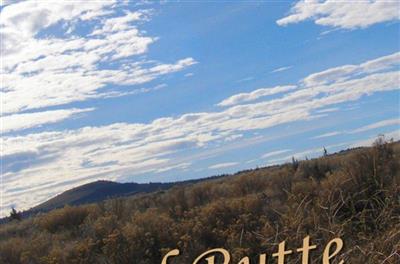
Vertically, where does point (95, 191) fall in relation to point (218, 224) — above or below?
above

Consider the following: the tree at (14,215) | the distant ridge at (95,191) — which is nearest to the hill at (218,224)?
the tree at (14,215)

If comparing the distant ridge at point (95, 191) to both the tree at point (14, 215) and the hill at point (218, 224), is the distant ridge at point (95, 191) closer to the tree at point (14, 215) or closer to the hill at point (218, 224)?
the tree at point (14, 215)

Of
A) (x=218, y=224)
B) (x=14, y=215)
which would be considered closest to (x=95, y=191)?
(x=14, y=215)

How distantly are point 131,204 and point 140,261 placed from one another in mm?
8895

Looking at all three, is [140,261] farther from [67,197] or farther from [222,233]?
[67,197]

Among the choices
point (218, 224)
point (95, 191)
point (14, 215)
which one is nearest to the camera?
point (218, 224)

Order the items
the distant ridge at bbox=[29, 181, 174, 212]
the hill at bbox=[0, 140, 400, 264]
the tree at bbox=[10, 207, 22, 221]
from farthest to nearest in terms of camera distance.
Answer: the distant ridge at bbox=[29, 181, 174, 212], the tree at bbox=[10, 207, 22, 221], the hill at bbox=[0, 140, 400, 264]

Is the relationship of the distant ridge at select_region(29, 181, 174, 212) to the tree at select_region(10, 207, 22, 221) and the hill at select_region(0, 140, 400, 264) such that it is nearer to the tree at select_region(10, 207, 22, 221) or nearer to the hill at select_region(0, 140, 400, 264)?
the tree at select_region(10, 207, 22, 221)

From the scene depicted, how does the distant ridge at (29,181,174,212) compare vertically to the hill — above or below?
above

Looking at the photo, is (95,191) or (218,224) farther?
(95,191)

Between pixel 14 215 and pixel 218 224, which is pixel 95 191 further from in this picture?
pixel 218 224

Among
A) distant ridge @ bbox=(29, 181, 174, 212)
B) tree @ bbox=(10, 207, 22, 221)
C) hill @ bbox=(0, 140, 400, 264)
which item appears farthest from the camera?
distant ridge @ bbox=(29, 181, 174, 212)

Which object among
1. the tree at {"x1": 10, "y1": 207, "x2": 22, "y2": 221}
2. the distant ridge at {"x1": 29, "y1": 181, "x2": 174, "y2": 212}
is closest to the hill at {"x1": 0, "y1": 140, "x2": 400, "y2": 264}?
the tree at {"x1": 10, "y1": 207, "x2": 22, "y2": 221}

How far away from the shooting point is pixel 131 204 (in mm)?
23516
